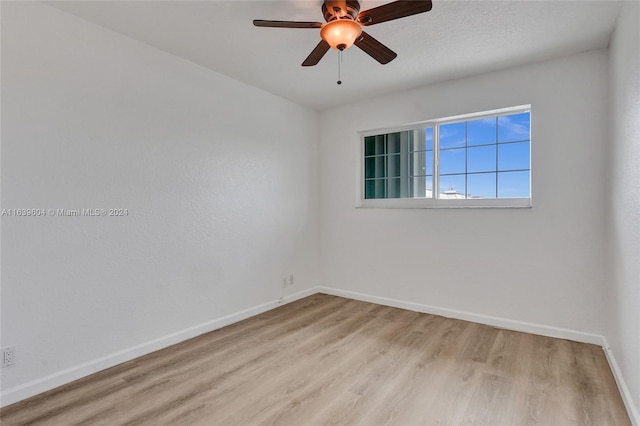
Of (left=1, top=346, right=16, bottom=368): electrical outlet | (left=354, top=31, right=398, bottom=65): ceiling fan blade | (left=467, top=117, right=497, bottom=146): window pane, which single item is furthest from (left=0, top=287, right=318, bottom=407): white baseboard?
(left=467, top=117, right=497, bottom=146): window pane

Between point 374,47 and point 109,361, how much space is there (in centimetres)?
288

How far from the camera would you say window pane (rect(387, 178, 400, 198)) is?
3867 mm

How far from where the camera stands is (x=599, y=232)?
2.65 metres

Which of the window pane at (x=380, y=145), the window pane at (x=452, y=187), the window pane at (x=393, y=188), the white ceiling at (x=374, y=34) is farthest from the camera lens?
the window pane at (x=380, y=145)

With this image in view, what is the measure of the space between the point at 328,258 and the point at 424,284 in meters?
1.34

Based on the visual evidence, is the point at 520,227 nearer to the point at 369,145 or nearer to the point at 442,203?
the point at 442,203

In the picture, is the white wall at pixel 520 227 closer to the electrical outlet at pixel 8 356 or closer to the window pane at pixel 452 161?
the window pane at pixel 452 161

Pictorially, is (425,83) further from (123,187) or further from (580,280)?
(123,187)

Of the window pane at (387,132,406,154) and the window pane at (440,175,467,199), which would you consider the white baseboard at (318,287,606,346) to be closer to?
the window pane at (440,175,467,199)

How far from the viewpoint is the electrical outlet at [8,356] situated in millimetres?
1891

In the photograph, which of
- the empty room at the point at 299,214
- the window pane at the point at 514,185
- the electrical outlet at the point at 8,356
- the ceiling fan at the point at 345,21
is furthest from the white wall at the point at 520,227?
the electrical outlet at the point at 8,356

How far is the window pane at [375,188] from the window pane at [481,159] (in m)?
1.02

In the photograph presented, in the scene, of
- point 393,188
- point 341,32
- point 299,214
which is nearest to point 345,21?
point 341,32

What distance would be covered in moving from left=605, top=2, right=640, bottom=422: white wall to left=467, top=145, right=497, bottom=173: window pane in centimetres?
90
